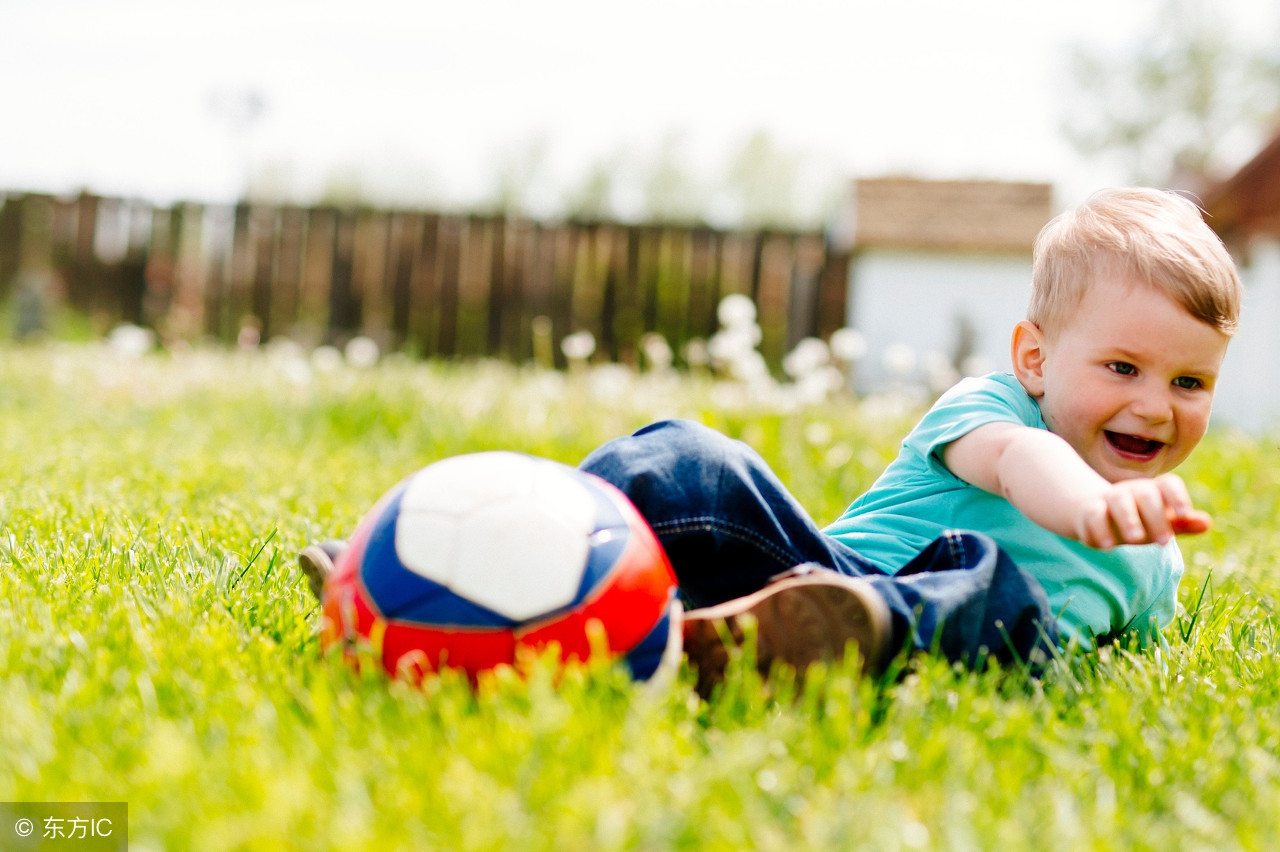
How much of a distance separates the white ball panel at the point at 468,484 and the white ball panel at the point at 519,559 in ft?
0.09

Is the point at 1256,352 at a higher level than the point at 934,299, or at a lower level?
lower

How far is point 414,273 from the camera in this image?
12.7 m

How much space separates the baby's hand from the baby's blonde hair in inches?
20.0

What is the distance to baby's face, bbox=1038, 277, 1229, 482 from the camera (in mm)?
2049

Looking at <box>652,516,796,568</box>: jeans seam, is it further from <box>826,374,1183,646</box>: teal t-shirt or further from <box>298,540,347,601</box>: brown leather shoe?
<box>298,540,347,601</box>: brown leather shoe

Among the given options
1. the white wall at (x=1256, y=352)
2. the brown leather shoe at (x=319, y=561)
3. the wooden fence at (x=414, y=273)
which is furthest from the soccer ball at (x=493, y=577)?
the white wall at (x=1256, y=352)

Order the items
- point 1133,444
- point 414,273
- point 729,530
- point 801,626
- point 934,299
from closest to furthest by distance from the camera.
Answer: point 801,626
point 729,530
point 1133,444
point 414,273
point 934,299

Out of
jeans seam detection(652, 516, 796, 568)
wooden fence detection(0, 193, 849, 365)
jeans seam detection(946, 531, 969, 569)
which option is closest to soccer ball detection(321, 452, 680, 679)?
jeans seam detection(652, 516, 796, 568)

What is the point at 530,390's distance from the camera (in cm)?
680

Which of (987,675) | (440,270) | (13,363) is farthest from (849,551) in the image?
(440,270)

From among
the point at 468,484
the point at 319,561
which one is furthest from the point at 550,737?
the point at 319,561

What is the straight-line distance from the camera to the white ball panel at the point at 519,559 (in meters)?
1.61

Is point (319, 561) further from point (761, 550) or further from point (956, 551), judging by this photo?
point (956, 551)

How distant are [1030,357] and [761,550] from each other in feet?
2.38
